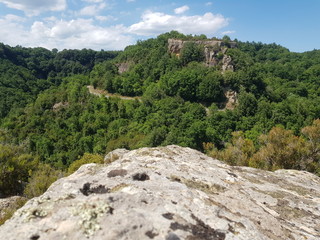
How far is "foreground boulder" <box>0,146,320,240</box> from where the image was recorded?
3.94 m

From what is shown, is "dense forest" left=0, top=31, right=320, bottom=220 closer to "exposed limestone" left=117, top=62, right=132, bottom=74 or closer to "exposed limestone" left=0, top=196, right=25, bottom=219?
"exposed limestone" left=117, top=62, right=132, bottom=74

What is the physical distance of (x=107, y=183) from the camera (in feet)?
18.1

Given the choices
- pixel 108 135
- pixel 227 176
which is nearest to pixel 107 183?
pixel 227 176

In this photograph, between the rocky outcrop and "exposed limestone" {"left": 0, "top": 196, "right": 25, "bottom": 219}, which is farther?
the rocky outcrop

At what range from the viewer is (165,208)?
461cm

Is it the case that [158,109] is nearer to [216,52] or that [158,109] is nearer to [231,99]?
[231,99]

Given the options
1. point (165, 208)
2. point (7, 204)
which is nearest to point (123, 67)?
point (7, 204)

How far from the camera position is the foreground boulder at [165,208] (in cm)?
394

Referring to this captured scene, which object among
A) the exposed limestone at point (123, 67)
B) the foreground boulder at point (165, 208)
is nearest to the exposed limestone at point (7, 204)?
the foreground boulder at point (165, 208)

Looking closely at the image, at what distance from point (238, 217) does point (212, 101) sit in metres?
66.7

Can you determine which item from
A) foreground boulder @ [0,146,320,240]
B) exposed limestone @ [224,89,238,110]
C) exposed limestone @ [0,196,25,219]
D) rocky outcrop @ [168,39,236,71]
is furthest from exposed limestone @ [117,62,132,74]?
foreground boulder @ [0,146,320,240]

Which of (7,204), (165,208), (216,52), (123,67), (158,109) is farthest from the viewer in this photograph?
(123,67)

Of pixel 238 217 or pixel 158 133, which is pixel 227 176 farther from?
pixel 158 133

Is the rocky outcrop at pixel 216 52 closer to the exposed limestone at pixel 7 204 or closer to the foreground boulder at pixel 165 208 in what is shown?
the exposed limestone at pixel 7 204
